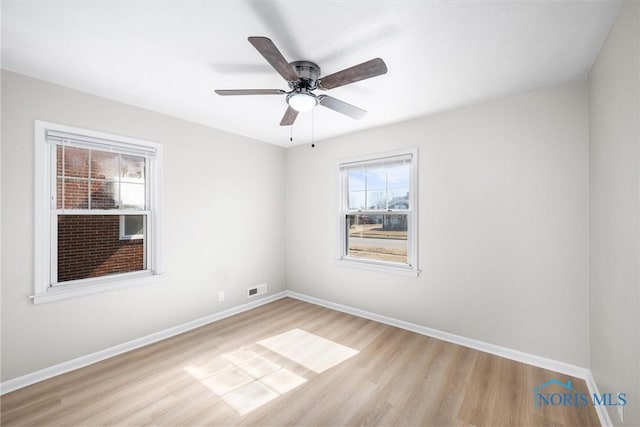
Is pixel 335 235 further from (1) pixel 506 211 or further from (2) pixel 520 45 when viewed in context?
(2) pixel 520 45

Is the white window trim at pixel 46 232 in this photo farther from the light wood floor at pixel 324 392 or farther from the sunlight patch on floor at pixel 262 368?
the sunlight patch on floor at pixel 262 368

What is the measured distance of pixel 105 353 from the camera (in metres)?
2.58

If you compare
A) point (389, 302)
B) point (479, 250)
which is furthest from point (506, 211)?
point (389, 302)

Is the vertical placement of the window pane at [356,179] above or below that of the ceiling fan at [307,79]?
below

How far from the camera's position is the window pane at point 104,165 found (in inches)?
103

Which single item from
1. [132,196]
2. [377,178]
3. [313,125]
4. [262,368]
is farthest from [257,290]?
[313,125]

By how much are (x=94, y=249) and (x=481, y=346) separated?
13.4 feet

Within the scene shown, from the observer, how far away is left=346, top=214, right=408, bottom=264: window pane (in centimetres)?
339

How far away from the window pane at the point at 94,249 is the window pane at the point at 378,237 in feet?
8.66

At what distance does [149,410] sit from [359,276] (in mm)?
2565

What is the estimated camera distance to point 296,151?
14.4 feet

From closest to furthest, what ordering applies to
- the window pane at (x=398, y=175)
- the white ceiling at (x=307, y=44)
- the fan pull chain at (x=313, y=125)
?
the white ceiling at (x=307, y=44) → the fan pull chain at (x=313, y=125) → the window pane at (x=398, y=175)

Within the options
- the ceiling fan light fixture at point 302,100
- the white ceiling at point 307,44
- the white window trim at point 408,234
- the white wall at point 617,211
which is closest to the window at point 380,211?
the white window trim at point 408,234

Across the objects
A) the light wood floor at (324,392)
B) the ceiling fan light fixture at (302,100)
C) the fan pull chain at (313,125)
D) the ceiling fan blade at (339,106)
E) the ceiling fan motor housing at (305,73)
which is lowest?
the light wood floor at (324,392)
